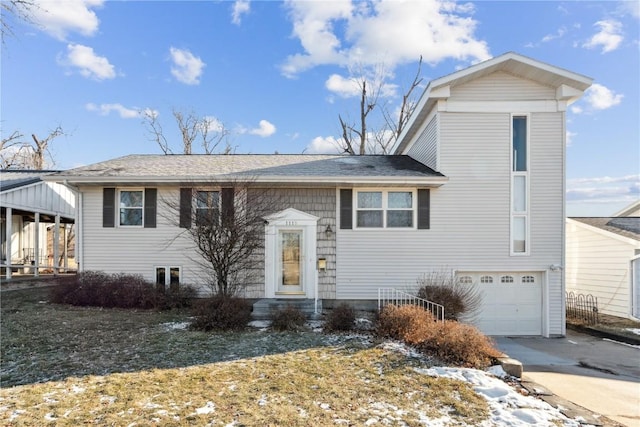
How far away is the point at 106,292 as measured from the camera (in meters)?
9.94

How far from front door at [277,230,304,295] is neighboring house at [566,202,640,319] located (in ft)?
34.2

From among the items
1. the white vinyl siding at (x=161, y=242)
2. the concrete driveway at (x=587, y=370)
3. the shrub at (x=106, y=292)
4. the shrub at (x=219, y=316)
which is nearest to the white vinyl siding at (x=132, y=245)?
the white vinyl siding at (x=161, y=242)

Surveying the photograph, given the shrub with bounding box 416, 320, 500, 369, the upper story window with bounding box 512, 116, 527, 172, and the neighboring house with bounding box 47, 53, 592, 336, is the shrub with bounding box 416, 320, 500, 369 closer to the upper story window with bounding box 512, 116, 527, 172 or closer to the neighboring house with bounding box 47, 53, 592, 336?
the neighboring house with bounding box 47, 53, 592, 336

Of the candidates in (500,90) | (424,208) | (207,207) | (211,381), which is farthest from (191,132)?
(211,381)

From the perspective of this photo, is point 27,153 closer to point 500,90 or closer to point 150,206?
point 150,206

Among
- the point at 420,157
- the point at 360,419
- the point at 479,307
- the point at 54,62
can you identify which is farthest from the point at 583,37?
the point at 54,62

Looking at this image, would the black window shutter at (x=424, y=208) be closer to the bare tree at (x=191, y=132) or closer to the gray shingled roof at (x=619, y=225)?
the gray shingled roof at (x=619, y=225)

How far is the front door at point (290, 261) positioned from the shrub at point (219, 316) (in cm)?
252

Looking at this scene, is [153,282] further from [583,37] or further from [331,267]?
[583,37]

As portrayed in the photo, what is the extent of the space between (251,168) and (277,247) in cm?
276

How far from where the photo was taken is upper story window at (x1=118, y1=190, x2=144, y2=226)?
35.7ft

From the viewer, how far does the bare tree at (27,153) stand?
25.8 meters

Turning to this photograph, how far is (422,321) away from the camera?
7.02m

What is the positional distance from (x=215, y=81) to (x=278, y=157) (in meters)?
9.22
